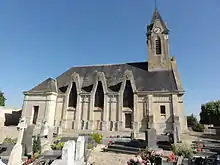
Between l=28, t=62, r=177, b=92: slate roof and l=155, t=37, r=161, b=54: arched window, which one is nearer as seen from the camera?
l=28, t=62, r=177, b=92: slate roof

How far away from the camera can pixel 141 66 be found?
2644 cm

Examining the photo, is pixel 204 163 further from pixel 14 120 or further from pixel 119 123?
pixel 14 120

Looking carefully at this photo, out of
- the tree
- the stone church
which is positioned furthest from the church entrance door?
the tree

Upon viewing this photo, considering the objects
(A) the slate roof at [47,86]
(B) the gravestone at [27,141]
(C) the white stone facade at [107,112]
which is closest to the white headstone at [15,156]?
(B) the gravestone at [27,141]

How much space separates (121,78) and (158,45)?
895 cm

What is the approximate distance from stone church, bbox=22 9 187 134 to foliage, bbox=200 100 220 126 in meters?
30.1

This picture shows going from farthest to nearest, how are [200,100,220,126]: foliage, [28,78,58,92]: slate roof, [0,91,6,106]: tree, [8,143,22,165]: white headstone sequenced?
[0,91,6,106]: tree → [200,100,220,126]: foliage → [28,78,58,92]: slate roof → [8,143,22,165]: white headstone

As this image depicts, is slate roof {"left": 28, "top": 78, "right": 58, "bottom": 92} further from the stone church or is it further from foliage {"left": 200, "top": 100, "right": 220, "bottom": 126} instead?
foliage {"left": 200, "top": 100, "right": 220, "bottom": 126}

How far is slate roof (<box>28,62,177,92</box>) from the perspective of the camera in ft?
72.1

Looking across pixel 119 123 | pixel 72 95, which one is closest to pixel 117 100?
pixel 119 123

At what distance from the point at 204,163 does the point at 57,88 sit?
863 inches

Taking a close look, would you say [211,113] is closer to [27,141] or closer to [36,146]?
[36,146]

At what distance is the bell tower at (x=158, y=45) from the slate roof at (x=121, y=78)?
1.29 metres

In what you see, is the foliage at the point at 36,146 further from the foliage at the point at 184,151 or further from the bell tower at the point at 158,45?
the bell tower at the point at 158,45
